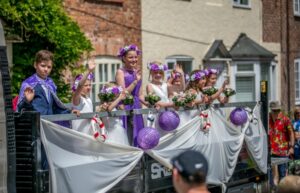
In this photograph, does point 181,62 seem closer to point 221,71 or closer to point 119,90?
point 221,71

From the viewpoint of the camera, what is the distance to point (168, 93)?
9.24 m

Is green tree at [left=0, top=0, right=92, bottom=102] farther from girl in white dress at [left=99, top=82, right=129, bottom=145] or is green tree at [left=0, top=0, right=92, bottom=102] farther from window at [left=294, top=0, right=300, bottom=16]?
window at [left=294, top=0, right=300, bottom=16]

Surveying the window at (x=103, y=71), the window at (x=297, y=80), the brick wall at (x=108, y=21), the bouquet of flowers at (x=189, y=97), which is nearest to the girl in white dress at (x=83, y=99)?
the bouquet of flowers at (x=189, y=97)

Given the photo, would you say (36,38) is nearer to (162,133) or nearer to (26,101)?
(162,133)

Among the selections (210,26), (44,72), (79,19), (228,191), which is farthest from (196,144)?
(210,26)

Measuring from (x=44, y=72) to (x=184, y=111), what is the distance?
2.09 m

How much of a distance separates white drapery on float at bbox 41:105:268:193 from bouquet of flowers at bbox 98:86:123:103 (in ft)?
1.69

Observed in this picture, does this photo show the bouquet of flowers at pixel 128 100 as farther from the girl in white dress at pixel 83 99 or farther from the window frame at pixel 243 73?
the window frame at pixel 243 73

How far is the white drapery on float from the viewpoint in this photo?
6.27 meters

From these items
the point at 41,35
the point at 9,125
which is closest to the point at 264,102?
the point at 41,35

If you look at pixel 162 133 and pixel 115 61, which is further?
pixel 115 61

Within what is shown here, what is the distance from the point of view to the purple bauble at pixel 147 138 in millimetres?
7262

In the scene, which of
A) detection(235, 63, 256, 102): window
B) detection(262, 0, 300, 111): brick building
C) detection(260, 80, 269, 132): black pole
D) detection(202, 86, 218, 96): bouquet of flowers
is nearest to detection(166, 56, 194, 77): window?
detection(235, 63, 256, 102): window

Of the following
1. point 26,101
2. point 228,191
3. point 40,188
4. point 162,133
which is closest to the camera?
point 40,188
